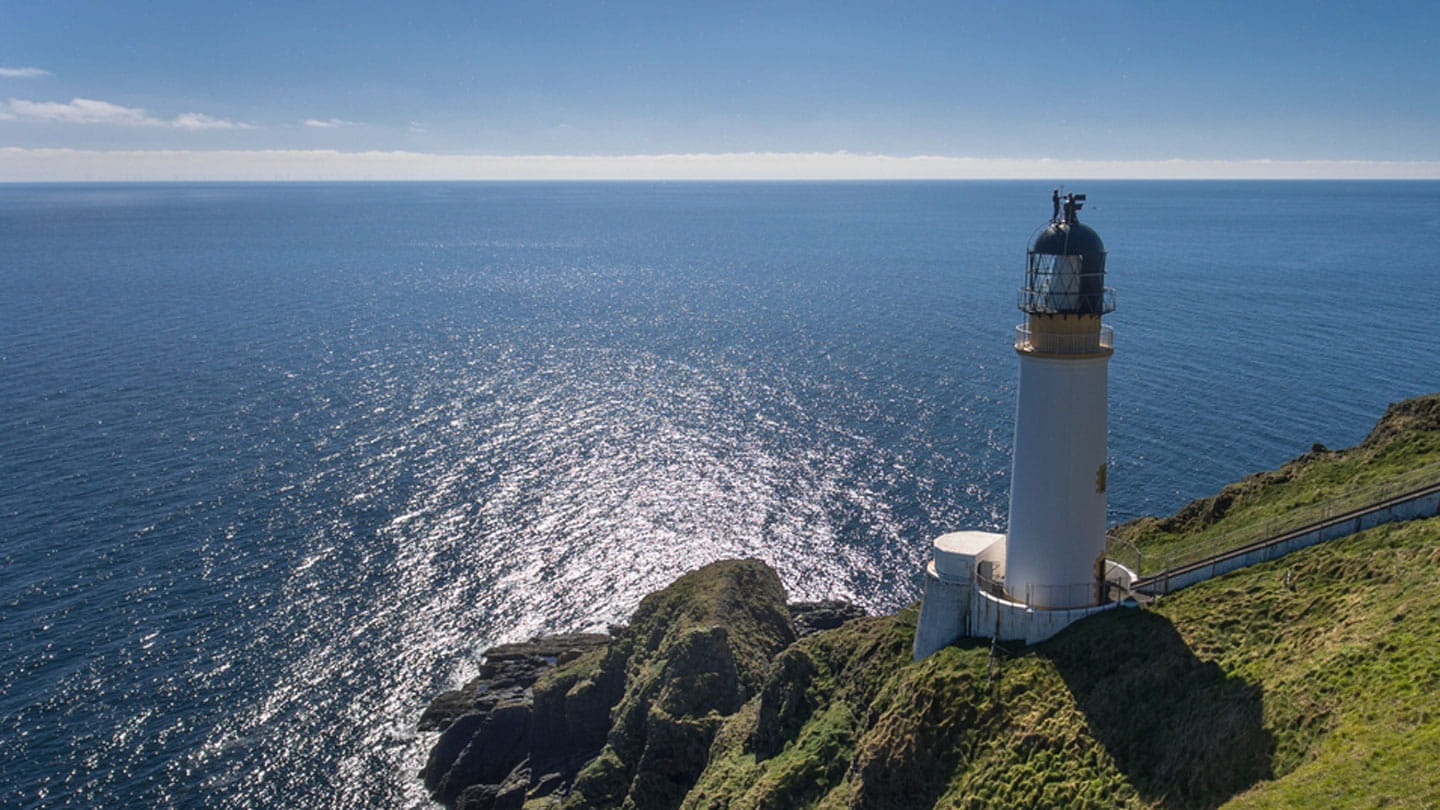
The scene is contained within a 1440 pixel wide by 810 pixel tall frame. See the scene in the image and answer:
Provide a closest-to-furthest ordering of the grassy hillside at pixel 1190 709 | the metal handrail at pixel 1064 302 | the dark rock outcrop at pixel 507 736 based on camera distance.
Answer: the grassy hillside at pixel 1190 709 → the metal handrail at pixel 1064 302 → the dark rock outcrop at pixel 507 736

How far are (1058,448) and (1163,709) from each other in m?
7.31

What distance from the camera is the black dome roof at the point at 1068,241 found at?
85.4 feet

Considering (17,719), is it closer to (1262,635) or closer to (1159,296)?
(1262,635)

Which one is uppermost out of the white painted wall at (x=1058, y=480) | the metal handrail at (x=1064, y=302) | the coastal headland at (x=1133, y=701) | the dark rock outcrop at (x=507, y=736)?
the metal handrail at (x=1064, y=302)

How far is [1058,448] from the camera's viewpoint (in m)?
26.3

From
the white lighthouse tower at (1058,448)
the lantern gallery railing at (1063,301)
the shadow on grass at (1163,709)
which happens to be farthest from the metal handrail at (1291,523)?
the lantern gallery railing at (1063,301)

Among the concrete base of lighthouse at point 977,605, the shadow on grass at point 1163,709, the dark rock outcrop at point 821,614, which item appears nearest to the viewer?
the shadow on grass at point 1163,709

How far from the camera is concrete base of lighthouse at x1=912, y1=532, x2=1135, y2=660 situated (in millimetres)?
27109

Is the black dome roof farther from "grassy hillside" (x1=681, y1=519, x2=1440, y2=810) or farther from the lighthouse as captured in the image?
"grassy hillside" (x1=681, y1=519, x2=1440, y2=810)

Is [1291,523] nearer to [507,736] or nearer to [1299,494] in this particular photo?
[1299,494]

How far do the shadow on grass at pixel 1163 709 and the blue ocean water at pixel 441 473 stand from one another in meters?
35.9

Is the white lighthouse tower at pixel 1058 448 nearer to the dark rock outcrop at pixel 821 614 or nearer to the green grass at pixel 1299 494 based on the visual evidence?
the green grass at pixel 1299 494

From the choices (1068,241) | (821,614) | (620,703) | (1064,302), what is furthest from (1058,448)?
(821,614)

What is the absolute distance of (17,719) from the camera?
48281 mm
